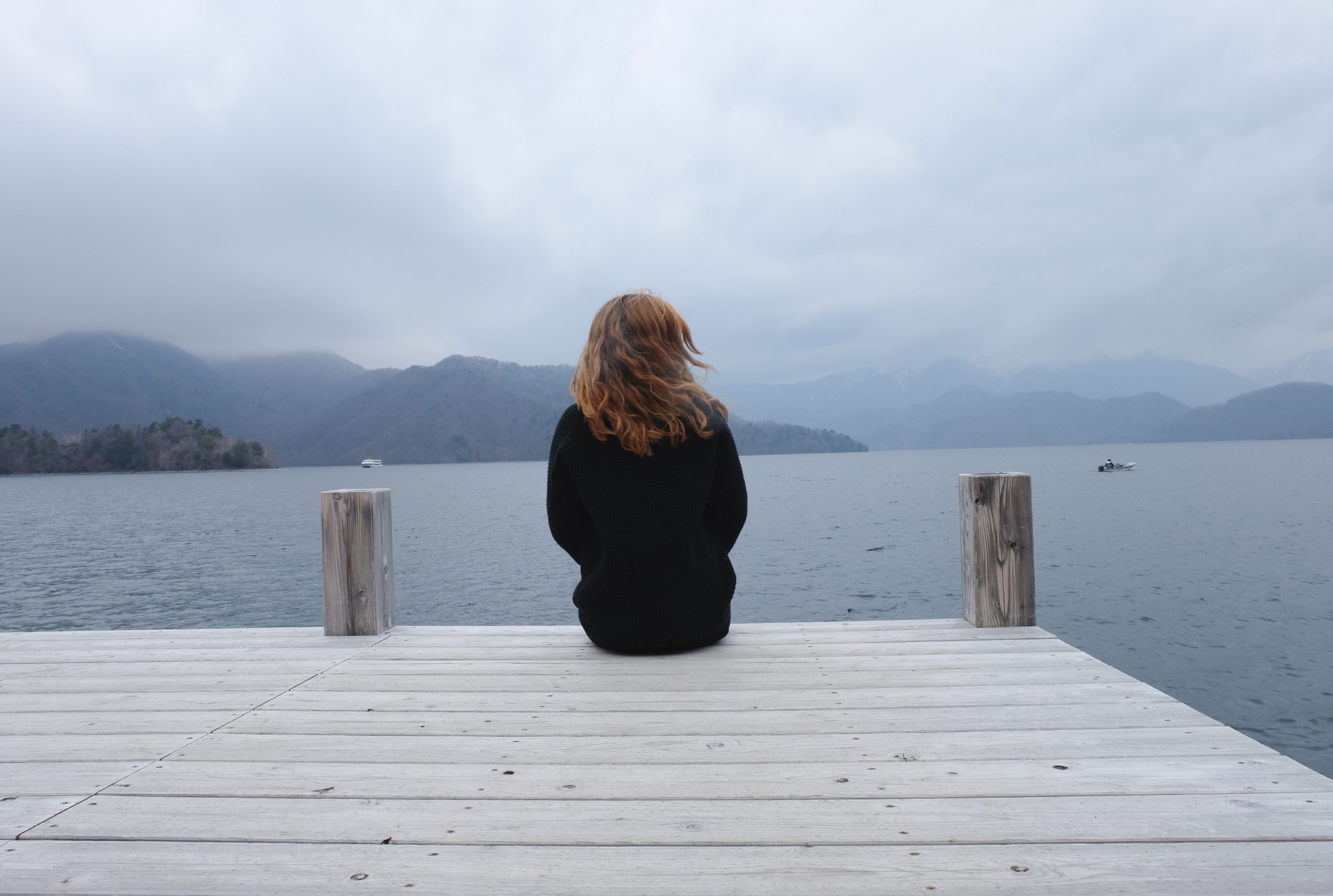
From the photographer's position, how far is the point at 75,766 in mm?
2379

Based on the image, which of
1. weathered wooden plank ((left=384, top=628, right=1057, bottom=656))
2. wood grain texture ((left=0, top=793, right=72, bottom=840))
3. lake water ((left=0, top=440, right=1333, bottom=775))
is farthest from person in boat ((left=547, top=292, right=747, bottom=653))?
lake water ((left=0, top=440, right=1333, bottom=775))

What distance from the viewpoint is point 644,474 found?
11.0 ft

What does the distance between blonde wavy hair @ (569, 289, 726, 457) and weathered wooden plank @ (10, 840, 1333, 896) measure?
71.9 inches

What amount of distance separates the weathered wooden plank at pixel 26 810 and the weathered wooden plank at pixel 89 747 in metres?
0.29

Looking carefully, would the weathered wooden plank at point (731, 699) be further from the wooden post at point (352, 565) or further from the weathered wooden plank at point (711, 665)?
the wooden post at point (352, 565)

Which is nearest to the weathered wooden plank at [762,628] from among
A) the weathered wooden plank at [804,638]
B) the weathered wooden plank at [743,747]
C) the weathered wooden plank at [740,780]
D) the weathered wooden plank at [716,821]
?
the weathered wooden plank at [804,638]

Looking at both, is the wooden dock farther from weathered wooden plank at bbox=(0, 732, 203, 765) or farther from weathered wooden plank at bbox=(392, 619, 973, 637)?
weathered wooden plank at bbox=(392, 619, 973, 637)

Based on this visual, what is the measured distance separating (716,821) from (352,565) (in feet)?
10.1

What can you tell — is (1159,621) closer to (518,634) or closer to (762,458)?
(518,634)

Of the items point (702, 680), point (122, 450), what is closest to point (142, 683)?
point (702, 680)

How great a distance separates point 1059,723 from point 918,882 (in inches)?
50.9

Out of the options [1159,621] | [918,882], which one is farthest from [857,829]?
[1159,621]

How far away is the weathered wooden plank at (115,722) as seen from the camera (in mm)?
2729

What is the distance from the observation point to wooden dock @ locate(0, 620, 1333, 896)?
171 cm
